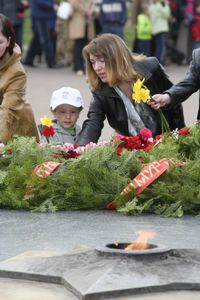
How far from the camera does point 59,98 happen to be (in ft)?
29.2

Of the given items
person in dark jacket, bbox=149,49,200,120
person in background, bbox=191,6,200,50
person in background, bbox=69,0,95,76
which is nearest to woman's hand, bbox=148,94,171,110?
person in dark jacket, bbox=149,49,200,120

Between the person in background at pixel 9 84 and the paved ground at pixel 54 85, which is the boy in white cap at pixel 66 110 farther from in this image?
Result: the paved ground at pixel 54 85

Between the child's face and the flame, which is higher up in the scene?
the child's face

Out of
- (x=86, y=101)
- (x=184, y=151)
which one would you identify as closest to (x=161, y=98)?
(x=184, y=151)

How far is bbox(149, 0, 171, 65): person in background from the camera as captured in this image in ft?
71.7

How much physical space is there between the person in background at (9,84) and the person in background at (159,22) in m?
13.3

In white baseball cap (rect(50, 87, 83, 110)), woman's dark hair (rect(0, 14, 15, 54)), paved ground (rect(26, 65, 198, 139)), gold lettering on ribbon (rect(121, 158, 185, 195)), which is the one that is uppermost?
woman's dark hair (rect(0, 14, 15, 54))

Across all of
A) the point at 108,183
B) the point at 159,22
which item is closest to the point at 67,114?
the point at 108,183

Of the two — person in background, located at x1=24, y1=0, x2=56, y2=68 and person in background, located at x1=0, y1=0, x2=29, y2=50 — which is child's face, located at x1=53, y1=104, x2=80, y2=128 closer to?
person in background, located at x1=0, y1=0, x2=29, y2=50

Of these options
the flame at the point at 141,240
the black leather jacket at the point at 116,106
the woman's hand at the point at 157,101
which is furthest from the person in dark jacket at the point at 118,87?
the flame at the point at 141,240

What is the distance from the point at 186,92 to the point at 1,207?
Answer: 1.76m

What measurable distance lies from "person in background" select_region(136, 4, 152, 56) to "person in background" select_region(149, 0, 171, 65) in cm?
11

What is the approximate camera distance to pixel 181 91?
8078mm

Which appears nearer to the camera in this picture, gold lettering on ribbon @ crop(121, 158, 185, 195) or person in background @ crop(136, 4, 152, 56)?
gold lettering on ribbon @ crop(121, 158, 185, 195)
